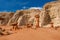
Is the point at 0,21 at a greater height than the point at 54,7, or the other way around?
the point at 54,7

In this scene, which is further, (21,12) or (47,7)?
(21,12)

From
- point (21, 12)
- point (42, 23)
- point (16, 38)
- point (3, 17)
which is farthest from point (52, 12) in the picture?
point (16, 38)

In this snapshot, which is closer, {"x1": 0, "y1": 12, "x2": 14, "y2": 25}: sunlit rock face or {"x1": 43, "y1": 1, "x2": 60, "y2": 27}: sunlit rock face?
{"x1": 43, "y1": 1, "x2": 60, "y2": 27}: sunlit rock face

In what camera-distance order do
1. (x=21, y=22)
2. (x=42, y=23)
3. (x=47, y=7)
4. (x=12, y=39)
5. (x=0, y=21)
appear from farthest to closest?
(x=0, y=21)
(x=21, y=22)
(x=47, y=7)
(x=42, y=23)
(x=12, y=39)

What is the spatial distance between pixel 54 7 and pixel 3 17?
89.3ft

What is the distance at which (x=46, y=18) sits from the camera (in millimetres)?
40781

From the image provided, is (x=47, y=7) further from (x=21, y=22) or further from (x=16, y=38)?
(x=16, y=38)

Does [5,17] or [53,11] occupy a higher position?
[53,11]

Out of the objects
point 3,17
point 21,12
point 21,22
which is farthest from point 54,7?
point 3,17

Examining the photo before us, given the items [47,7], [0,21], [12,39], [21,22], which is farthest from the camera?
[0,21]

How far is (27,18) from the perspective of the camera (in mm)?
52812

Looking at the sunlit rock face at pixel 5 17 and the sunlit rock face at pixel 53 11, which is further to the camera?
the sunlit rock face at pixel 5 17

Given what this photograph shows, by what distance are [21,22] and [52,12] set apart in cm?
1304

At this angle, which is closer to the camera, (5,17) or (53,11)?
(53,11)
